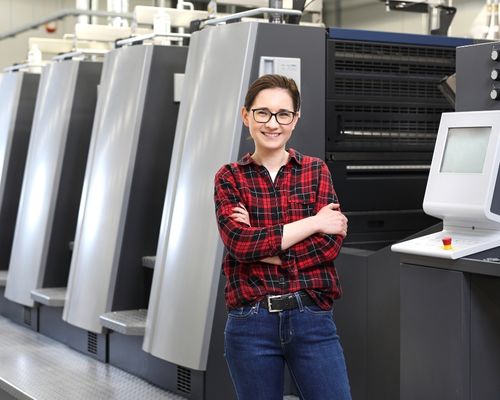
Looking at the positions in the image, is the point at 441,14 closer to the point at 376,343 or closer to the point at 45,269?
the point at 376,343

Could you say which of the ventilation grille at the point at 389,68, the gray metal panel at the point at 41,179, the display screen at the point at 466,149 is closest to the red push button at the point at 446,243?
the display screen at the point at 466,149

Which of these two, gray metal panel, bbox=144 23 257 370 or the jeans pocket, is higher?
gray metal panel, bbox=144 23 257 370

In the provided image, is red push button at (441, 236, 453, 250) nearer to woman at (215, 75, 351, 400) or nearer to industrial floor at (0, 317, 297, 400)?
woman at (215, 75, 351, 400)

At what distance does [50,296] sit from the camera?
6.09 m

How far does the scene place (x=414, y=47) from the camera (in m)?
4.90

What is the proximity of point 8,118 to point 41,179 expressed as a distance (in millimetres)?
1104

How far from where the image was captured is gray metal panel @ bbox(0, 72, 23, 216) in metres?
7.39

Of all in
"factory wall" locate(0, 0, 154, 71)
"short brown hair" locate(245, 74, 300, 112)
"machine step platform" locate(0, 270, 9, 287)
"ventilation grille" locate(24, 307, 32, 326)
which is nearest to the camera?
"short brown hair" locate(245, 74, 300, 112)

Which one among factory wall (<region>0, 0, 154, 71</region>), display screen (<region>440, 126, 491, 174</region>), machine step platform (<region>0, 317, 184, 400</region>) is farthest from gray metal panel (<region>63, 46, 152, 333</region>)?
factory wall (<region>0, 0, 154, 71</region>)

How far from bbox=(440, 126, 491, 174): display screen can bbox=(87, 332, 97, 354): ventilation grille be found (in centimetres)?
303

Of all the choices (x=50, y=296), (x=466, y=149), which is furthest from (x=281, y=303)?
(x=50, y=296)

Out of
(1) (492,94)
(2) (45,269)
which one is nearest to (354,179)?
(1) (492,94)

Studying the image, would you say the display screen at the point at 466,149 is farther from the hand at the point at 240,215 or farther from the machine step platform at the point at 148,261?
the machine step platform at the point at 148,261

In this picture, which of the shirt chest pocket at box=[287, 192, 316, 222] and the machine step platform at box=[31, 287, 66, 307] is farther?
the machine step platform at box=[31, 287, 66, 307]
